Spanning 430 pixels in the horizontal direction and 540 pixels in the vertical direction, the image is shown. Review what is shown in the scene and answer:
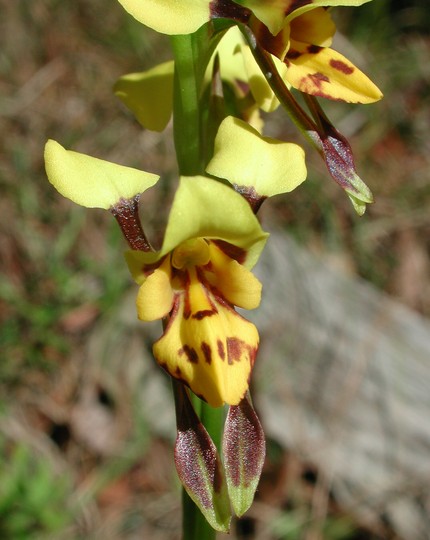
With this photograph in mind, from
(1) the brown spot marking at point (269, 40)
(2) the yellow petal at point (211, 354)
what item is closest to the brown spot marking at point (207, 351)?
(2) the yellow petal at point (211, 354)

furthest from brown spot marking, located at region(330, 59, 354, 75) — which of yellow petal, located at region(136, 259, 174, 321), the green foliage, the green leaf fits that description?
the green foliage

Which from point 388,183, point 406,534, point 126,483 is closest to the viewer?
point 406,534

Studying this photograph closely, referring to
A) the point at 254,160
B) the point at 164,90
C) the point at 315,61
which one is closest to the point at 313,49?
the point at 315,61

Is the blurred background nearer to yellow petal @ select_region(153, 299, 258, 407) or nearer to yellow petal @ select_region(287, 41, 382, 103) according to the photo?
yellow petal @ select_region(153, 299, 258, 407)

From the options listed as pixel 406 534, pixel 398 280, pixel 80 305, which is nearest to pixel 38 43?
pixel 80 305

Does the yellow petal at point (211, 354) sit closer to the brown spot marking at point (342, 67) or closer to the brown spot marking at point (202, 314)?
the brown spot marking at point (202, 314)

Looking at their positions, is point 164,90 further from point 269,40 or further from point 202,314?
point 202,314

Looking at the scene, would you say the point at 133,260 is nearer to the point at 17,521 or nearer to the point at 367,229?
the point at 17,521
